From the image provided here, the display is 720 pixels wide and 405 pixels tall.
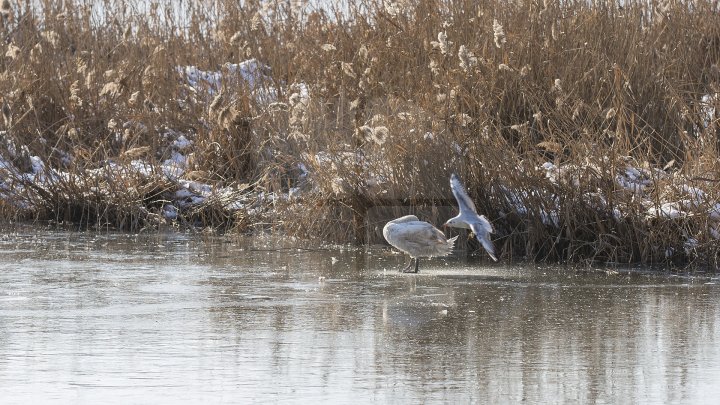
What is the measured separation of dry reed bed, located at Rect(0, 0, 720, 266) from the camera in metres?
8.86

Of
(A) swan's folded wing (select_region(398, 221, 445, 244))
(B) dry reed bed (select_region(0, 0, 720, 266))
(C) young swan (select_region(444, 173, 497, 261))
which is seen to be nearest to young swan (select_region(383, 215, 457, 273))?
(A) swan's folded wing (select_region(398, 221, 445, 244))

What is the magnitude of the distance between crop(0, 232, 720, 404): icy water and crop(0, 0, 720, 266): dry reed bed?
0.67 meters

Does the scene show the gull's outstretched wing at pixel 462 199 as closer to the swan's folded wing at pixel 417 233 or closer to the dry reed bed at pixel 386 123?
the swan's folded wing at pixel 417 233

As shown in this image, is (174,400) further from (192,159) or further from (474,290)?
(192,159)

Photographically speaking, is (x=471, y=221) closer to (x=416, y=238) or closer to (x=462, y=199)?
(x=462, y=199)

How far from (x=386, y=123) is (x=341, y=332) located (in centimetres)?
386

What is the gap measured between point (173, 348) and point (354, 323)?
39.4 inches

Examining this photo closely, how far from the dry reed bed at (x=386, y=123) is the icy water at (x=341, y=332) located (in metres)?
0.67

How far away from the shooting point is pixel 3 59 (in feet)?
46.1

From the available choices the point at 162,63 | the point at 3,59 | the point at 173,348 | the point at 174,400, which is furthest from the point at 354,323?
the point at 3,59

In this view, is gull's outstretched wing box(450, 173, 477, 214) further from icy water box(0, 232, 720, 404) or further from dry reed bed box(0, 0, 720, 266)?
dry reed bed box(0, 0, 720, 266)

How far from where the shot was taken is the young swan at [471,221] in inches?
309

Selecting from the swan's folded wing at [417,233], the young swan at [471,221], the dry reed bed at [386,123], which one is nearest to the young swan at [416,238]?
the swan's folded wing at [417,233]

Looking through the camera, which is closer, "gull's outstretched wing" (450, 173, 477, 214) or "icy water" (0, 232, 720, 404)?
"icy water" (0, 232, 720, 404)
